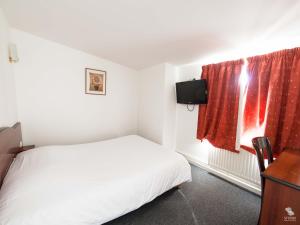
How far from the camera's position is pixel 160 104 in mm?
3037

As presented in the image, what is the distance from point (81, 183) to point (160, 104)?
2108 mm

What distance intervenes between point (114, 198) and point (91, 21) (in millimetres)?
2056

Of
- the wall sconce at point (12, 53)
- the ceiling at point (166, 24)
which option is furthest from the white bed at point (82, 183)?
the ceiling at point (166, 24)

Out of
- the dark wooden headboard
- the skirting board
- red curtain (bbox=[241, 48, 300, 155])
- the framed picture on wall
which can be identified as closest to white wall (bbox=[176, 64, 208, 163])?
the skirting board

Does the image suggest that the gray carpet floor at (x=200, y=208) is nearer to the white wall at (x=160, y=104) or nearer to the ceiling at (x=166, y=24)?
the white wall at (x=160, y=104)

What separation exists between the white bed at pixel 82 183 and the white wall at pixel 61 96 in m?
0.72

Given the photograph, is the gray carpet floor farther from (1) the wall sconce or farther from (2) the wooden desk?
(1) the wall sconce

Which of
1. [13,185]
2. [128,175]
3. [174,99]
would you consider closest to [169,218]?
[128,175]

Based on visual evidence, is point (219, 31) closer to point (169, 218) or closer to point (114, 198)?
point (114, 198)

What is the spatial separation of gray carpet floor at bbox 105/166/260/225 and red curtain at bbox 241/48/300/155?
28.3 inches

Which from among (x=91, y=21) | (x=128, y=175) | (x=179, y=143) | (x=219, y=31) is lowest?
(x=179, y=143)

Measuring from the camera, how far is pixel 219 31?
5.57 feet

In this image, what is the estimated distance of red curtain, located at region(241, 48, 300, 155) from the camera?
1681mm

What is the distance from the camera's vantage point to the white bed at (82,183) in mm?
1035
